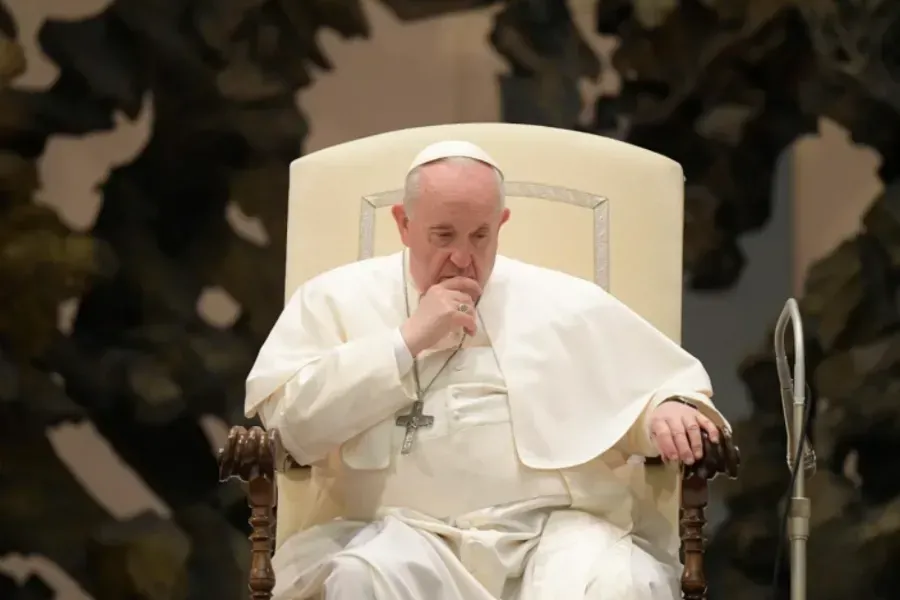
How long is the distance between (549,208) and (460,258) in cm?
64

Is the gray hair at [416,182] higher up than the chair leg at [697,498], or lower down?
higher up

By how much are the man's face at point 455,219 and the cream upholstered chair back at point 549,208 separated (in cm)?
52

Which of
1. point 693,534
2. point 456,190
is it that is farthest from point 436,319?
point 693,534

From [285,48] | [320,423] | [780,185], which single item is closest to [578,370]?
[320,423]

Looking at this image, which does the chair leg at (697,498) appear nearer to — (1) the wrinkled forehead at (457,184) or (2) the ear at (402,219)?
(1) the wrinkled forehead at (457,184)

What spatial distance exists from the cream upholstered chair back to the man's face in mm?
515

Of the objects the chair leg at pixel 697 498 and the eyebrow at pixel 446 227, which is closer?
the chair leg at pixel 697 498

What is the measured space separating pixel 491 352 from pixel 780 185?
2347 millimetres

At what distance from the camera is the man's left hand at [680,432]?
263 centimetres

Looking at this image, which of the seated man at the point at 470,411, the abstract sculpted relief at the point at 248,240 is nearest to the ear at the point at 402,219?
the seated man at the point at 470,411

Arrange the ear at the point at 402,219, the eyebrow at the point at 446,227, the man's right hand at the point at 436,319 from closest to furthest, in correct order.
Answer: the man's right hand at the point at 436,319, the eyebrow at the point at 446,227, the ear at the point at 402,219

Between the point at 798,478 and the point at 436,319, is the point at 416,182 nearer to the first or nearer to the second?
the point at 436,319

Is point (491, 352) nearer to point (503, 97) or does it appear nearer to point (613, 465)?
point (613, 465)

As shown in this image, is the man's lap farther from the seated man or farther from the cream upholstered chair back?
the cream upholstered chair back
